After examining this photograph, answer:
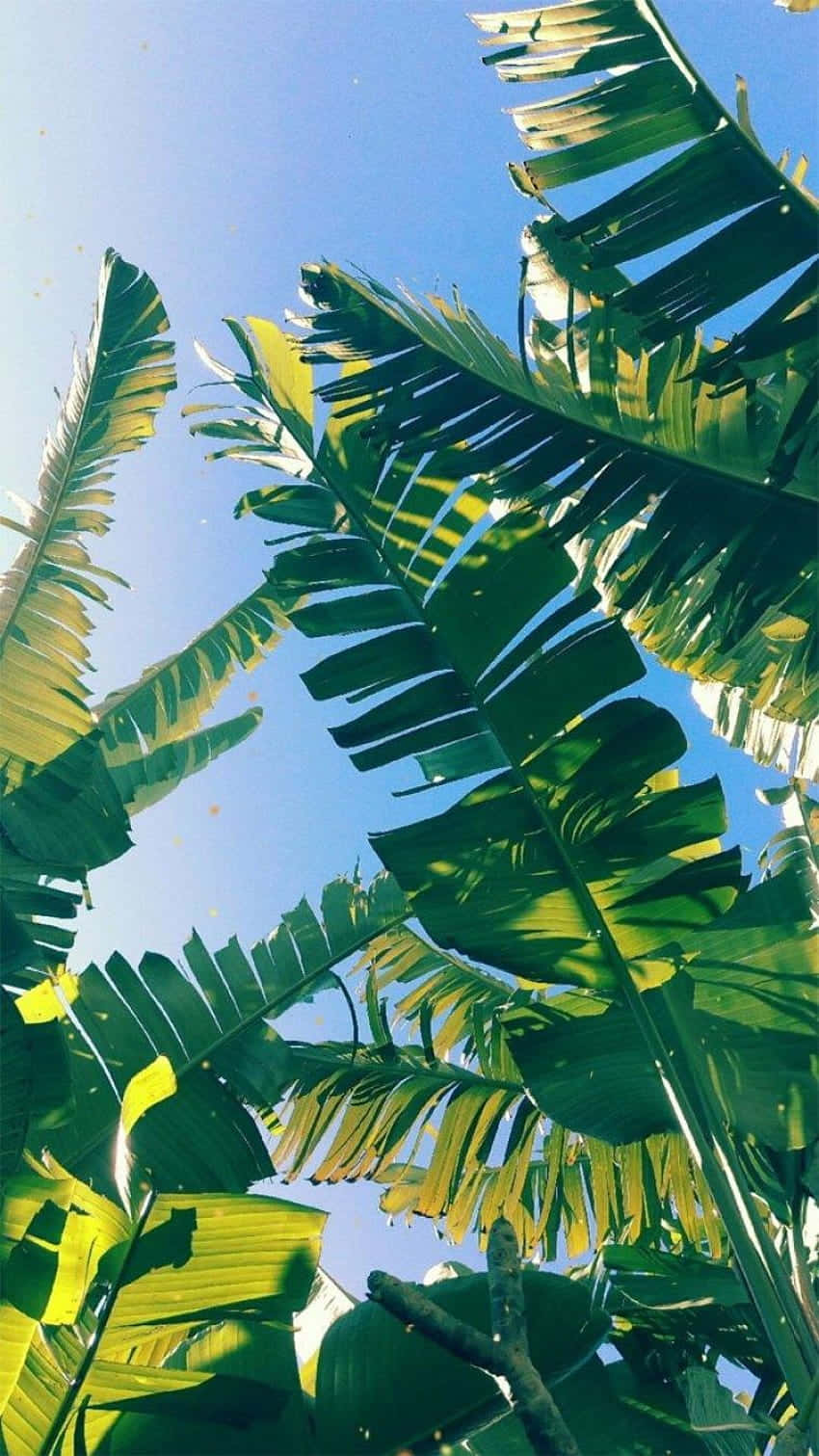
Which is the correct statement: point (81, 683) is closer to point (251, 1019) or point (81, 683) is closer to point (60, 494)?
point (60, 494)

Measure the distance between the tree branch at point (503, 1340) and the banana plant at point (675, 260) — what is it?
46.8 inches

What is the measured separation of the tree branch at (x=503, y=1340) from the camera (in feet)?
3.39

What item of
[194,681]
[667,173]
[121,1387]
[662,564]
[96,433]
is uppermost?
[96,433]

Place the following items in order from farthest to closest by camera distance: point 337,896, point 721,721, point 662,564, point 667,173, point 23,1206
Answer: point 721,721
point 337,896
point 662,564
point 667,173
point 23,1206

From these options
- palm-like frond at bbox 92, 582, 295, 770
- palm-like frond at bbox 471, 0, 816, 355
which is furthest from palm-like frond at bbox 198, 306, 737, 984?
palm-like frond at bbox 92, 582, 295, 770

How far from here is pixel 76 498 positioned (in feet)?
9.59

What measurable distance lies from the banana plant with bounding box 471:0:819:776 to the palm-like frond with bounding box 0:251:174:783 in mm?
1362

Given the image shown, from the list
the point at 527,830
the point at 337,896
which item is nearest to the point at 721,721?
the point at 337,896

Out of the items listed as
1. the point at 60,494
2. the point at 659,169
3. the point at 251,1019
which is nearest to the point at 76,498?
the point at 60,494

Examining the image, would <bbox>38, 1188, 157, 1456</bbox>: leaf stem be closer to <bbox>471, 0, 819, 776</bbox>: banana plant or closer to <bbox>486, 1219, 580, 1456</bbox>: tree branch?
<bbox>486, 1219, 580, 1456</bbox>: tree branch

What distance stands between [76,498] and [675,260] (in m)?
1.88

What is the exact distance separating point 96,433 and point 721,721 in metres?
2.20

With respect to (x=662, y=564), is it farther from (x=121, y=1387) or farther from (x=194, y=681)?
(x=194, y=681)

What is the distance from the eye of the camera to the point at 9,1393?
1.35 m
